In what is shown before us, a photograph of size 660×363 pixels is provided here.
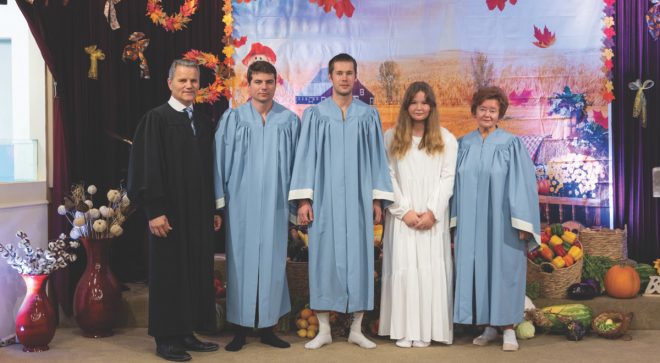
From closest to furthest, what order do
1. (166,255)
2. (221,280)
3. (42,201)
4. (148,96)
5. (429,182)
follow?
1. (166,255)
2. (429,182)
3. (42,201)
4. (221,280)
5. (148,96)

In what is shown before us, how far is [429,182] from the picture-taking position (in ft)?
14.6

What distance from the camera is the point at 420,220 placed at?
4.38m

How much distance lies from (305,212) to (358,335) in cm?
85

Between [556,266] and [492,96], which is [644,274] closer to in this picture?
[556,266]

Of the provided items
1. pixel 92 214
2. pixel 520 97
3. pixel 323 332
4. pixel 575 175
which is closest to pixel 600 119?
pixel 575 175

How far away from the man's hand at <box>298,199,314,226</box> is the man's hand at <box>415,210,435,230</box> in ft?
2.17

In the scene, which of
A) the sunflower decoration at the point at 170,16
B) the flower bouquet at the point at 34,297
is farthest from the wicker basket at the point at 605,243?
the flower bouquet at the point at 34,297

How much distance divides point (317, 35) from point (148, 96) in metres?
1.61

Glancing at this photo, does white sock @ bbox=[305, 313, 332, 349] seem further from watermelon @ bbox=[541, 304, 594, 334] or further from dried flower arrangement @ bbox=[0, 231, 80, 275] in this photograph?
dried flower arrangement @ bbox=[0, 231, 80, 275]

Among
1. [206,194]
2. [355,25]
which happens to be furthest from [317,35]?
[206,194]

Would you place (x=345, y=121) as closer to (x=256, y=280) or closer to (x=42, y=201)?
Result: (x=256, y=280)

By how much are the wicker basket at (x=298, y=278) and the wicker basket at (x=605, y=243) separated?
2.25 m

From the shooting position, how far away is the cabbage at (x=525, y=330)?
4.64m

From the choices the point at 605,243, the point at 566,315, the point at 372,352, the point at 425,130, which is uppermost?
the point at 425,130
